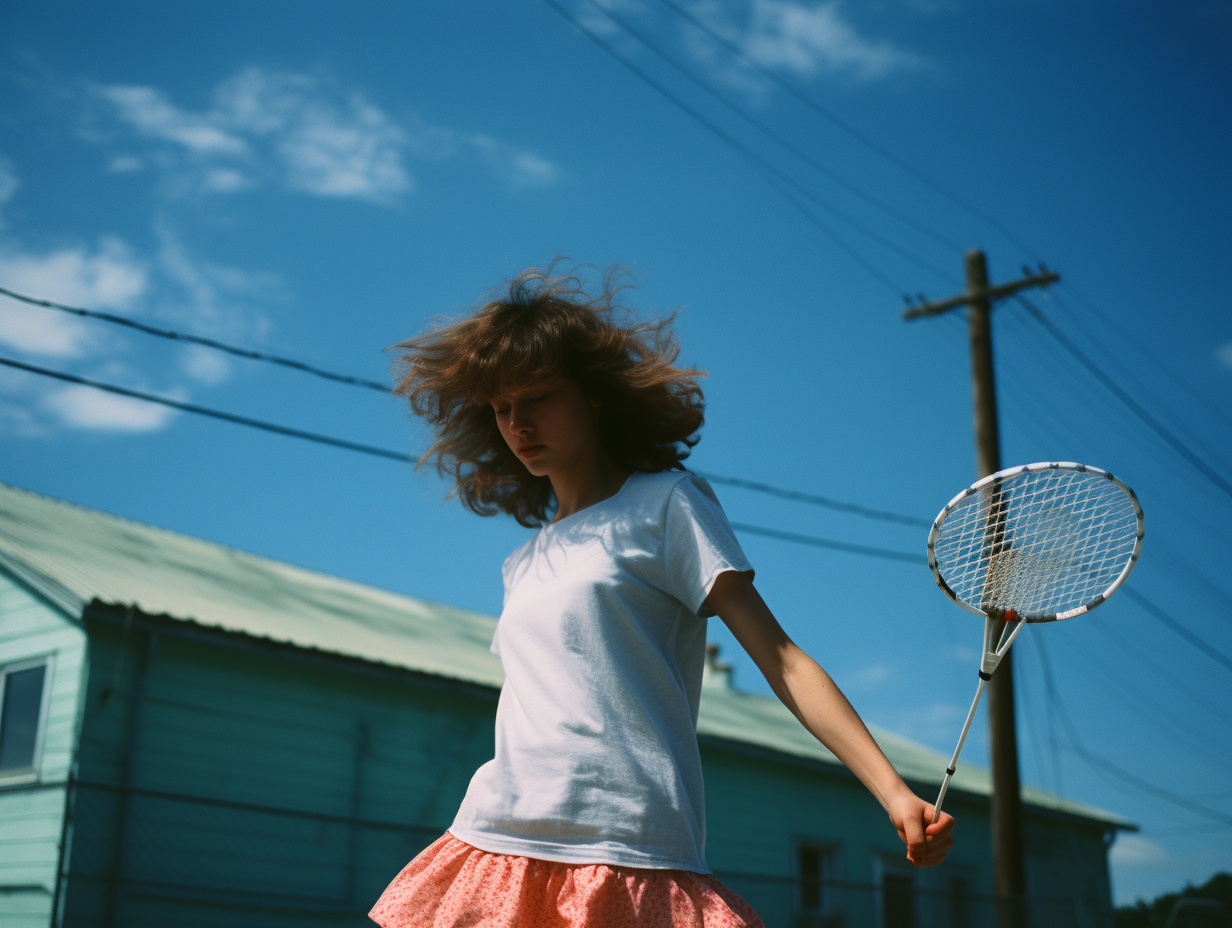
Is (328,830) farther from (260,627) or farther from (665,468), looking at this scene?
(665,468)

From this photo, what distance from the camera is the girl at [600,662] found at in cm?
173

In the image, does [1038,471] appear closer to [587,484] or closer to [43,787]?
[587,484]

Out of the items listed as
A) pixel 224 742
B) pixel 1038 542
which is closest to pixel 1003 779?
pixel 224 742

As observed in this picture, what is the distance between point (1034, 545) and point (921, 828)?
2.56 ft

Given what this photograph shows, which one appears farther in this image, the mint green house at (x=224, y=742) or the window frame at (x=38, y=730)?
the window frame at (x=38, y=730)

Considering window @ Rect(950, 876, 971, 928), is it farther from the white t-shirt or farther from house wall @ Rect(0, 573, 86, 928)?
the white t-shirt

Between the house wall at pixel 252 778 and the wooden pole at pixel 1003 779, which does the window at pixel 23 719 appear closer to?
the house wall at pixel 252 778

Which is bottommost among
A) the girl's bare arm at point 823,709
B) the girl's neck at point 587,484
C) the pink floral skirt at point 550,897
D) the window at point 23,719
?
the pink floral skirt at point 550,897

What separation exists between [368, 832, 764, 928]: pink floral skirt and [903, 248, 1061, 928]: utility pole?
857 cm

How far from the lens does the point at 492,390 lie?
2160mm

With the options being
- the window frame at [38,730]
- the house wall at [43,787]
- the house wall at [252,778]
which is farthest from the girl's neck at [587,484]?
the window frame at [38,730]

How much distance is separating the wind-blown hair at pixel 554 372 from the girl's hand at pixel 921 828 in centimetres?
87

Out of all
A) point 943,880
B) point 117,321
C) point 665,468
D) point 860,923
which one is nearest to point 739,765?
point 860,923

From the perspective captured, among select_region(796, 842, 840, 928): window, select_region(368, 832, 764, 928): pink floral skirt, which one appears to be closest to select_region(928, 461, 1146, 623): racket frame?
select_region(368, 832, 764, 928): pink floral skirt
